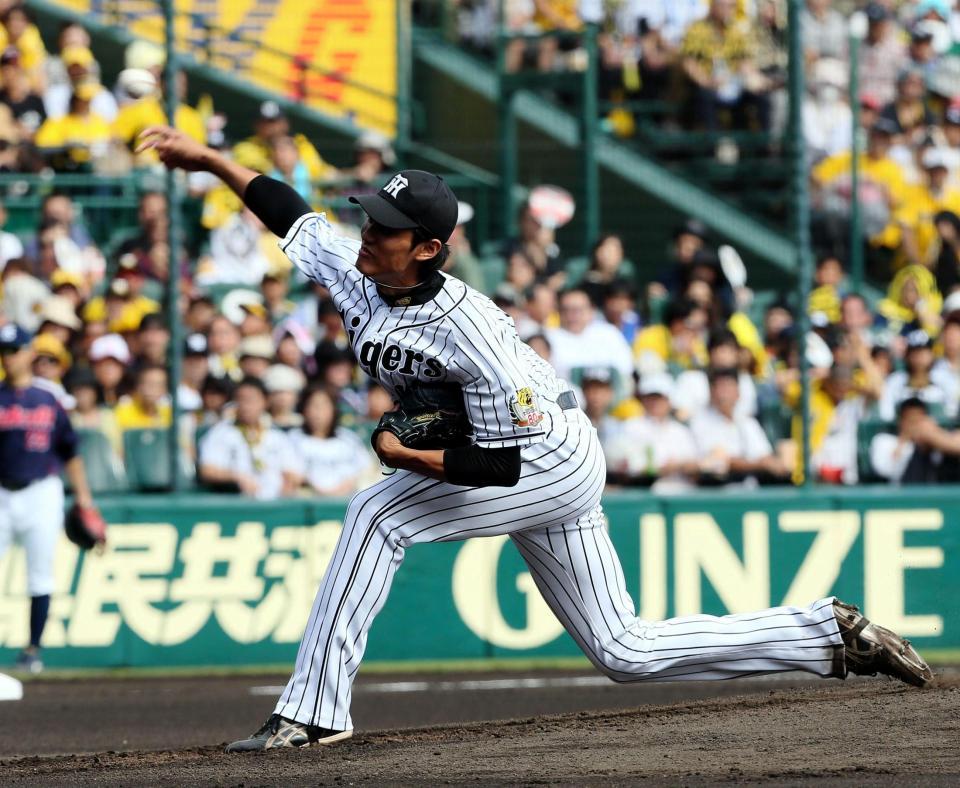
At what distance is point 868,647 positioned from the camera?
20.5ft

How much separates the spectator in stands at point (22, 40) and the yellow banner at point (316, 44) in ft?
5.05

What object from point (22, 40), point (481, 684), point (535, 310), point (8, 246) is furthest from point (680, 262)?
point (22, 40)

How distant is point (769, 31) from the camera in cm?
1452

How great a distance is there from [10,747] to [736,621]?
11.1 ft

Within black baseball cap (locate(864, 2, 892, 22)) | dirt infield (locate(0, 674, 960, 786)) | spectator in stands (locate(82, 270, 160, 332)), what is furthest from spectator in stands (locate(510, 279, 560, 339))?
dirt infield (locate(0, 674, 960, 786))

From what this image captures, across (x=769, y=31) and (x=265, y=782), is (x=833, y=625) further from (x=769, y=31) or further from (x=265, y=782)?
(x=769, y=31)

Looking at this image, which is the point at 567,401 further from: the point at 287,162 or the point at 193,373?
the point at 287,162

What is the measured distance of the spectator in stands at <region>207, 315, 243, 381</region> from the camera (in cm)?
1191

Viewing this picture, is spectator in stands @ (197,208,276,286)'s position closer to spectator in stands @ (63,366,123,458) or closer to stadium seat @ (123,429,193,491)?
spectator in stands @ (63,366,123,458)

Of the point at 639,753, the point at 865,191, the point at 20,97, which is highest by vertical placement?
the point at 20,97

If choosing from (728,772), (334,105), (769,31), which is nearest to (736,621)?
(728,772)

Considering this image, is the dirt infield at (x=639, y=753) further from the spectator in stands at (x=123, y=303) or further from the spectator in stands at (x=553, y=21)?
the spectator in stands at (x=553, y=21)

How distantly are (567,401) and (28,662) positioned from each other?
219 inches

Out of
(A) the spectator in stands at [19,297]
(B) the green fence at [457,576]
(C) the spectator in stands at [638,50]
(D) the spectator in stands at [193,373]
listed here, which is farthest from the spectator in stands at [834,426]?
(A) the spectator in stands at [19,297]
